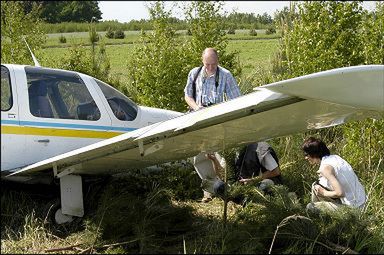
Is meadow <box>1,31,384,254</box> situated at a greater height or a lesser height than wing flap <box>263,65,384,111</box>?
lesser

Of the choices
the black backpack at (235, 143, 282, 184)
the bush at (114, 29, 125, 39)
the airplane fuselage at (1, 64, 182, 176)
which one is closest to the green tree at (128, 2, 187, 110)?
the black backpack at (235, 143, 282, 184)

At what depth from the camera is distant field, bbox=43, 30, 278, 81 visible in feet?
48.7

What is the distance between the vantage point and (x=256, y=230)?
214 inches

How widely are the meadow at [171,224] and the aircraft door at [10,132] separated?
60cm

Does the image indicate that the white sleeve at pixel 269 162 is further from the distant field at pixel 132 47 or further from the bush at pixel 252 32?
the bush at pixel 252 32

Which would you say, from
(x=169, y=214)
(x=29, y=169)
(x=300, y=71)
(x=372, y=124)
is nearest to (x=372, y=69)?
(x=169, y=214)

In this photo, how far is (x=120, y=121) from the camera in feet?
22.1

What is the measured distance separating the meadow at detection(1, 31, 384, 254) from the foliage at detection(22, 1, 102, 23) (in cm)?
1064

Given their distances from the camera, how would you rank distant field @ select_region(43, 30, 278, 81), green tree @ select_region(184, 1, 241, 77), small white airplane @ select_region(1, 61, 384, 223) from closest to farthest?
small white airplane @ select_region(1, 61, 384, 223) → green tree @ select_region(184, 1, 241, 77) → distant field @ select_region(43, 30, 278, 81)

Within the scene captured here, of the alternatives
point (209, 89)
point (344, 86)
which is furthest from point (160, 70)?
point (344, 86)

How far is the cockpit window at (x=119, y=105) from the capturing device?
6.78 metres

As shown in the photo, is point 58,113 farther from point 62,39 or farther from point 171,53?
point 62,39

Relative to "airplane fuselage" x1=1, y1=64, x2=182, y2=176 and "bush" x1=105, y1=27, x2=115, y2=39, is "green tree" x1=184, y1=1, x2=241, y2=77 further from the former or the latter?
"bush" x1=105, y1=27, x2=115, y2=39

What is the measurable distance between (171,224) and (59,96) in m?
1.85
